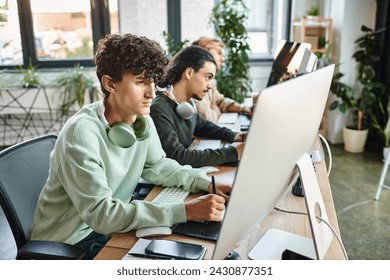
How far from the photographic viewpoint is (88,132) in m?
1.17

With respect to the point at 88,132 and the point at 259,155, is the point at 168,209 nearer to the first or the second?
the point at 88,132

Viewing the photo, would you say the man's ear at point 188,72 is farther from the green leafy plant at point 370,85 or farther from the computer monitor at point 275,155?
the green leafy plant at point 370,85

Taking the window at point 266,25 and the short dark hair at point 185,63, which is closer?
the short dark hair at point 185,63

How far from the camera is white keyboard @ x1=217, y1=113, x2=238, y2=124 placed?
2568 mm

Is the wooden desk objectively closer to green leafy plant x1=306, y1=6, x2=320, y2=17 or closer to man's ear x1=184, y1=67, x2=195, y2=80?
man's ear x1=184, y1=67, x2=195, y2=80

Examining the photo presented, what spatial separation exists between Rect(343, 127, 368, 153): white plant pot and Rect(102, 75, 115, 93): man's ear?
317 centimetres

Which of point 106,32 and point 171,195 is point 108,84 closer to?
point 171,195

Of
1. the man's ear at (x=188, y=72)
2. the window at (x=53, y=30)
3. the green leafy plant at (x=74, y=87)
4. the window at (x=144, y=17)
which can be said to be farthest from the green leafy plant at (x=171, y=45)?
the man's ear at (x=188, y=72)

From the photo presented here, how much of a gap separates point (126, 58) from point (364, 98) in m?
3.17

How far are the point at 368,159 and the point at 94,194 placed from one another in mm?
3230

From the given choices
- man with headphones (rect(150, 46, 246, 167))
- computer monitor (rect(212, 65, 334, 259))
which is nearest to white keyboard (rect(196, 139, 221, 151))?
man with headphones (rect(150, 46, 246, 167))

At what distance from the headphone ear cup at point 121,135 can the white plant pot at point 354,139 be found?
10.3 feet

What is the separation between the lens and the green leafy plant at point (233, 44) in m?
3.89
